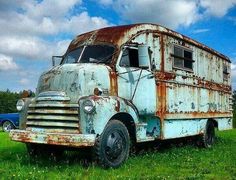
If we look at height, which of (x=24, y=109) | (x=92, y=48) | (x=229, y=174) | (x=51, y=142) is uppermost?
(x=92, y=48)

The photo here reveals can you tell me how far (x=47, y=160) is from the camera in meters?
10.2

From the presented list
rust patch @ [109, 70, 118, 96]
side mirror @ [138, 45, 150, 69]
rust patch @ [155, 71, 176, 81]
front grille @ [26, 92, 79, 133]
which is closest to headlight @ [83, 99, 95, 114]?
front grille @ [26, 92, 79, 133]

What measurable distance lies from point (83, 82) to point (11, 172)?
231 centimetres

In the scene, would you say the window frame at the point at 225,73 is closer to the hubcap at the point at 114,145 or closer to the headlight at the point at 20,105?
the hubcap at the point at 114,145

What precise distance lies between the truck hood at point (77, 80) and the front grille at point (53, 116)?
302 millimetres

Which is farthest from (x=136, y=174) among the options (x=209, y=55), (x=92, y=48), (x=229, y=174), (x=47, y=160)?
(x=209, y=55)

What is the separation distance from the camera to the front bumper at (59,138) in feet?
26.9

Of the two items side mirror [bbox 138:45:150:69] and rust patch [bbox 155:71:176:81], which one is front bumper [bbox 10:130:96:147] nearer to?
side mirror [bbox 138:45:150:69]

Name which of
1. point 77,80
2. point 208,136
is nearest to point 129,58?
point 77,80

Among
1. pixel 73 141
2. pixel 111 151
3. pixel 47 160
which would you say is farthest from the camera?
pixel 47 160

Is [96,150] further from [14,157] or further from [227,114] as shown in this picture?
[227,114]

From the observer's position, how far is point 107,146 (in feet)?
28.7

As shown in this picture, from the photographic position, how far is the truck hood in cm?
904

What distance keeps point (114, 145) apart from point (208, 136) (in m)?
6.93
